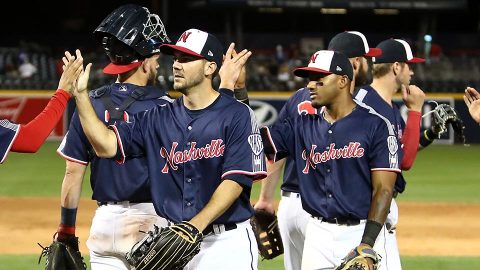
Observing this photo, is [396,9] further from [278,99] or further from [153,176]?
[153,176]

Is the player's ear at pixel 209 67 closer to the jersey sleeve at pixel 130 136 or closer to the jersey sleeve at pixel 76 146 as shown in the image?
the jersey sleeve at pixel 130 136

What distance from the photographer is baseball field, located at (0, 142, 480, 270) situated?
9.33 meters

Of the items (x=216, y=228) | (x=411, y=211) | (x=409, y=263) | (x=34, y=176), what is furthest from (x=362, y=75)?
(x=34, y=176)

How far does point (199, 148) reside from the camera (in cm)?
472

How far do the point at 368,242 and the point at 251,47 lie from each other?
82.5 ft

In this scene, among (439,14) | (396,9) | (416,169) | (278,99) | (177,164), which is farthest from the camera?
(439,14)

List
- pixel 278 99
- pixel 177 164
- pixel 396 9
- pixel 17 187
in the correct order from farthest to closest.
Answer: pixel 396 9
pixel 278 99
pixel 17 187
pixel 177 164

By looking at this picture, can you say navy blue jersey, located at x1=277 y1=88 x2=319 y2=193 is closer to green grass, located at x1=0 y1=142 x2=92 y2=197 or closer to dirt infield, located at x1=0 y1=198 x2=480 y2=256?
dirt infield, located at x1=0 y1=198 x2=480 y2=256

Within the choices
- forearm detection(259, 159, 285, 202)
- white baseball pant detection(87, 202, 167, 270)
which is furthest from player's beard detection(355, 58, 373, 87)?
white baseball pant detection(87, 202, 167, 270)

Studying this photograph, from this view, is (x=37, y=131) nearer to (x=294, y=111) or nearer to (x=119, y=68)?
(x=119, y=68)

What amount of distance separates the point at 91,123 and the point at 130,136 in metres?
0.28

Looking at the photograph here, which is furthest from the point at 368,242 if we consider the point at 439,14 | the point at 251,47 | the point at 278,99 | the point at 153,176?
the point at 439,14

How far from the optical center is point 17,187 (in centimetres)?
1402

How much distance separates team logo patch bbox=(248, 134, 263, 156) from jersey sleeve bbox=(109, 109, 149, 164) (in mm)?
562
